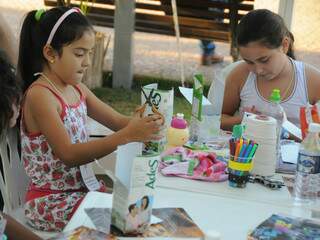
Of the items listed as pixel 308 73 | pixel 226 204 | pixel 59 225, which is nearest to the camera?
pixel 226 204

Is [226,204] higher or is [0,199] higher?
[226,204]

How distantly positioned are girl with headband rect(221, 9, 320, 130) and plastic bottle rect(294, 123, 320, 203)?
68 cm

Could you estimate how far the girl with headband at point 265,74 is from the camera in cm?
219

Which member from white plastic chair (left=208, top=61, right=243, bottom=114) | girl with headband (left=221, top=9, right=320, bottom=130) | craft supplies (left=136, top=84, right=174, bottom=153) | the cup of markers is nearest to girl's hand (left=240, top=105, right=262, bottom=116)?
girl with headband (left=221, top=9, right=320, bottom=130)

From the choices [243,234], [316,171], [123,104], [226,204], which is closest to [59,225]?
[226,204]

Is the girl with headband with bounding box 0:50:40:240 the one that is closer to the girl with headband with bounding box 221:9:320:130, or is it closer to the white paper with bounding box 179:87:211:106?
the white paper with bounding box 179:87:211:106

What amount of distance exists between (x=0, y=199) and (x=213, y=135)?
2.96 ft

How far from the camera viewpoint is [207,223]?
4.51 ft

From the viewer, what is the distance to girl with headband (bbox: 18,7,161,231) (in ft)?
5.90

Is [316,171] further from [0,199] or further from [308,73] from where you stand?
[0,199]

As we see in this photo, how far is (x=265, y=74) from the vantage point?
7.53 ft

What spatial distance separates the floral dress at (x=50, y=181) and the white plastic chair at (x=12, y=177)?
0.25ft

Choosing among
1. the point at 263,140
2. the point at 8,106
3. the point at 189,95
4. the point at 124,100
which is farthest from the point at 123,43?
the point at 8,106

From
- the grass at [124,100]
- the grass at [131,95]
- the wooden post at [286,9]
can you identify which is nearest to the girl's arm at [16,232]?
the grass at [131,95]
